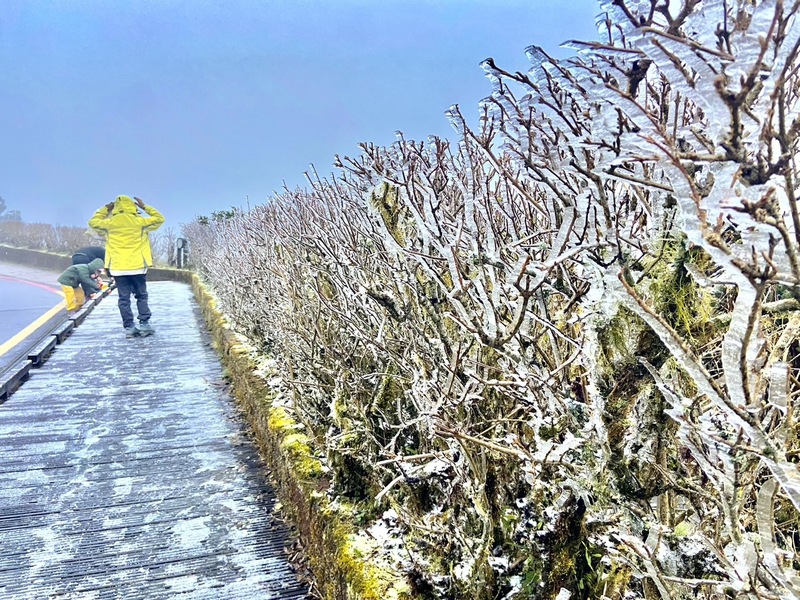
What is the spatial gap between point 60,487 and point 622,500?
3677 mm

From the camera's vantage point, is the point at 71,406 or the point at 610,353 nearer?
the point at 610,353

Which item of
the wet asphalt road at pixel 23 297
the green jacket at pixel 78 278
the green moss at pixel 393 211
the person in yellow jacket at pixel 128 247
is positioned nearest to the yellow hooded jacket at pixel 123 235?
the person in yellow jacket at pixel 128 247

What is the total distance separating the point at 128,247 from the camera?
8133 millimetres

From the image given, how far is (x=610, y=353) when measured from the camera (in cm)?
140

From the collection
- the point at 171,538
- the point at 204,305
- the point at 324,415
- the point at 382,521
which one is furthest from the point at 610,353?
the point at 204,305

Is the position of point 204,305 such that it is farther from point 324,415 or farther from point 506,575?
point 506,575

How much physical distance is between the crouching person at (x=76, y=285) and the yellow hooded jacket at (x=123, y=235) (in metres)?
3.84

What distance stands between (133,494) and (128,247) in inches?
208

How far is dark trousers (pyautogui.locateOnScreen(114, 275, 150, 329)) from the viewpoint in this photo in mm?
8203

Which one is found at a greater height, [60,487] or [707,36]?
[707,36]

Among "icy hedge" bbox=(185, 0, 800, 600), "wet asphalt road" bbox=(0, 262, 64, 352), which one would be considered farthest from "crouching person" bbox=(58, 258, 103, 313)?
"icy hedge" bbox=(185, 0, 800, 600)

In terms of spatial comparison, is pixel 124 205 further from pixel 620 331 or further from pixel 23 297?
pixel 23 297

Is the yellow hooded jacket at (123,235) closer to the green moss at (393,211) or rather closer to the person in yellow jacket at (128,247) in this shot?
the person in yellow jacket at (128,247)

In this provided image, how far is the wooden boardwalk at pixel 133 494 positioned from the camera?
114 inches
